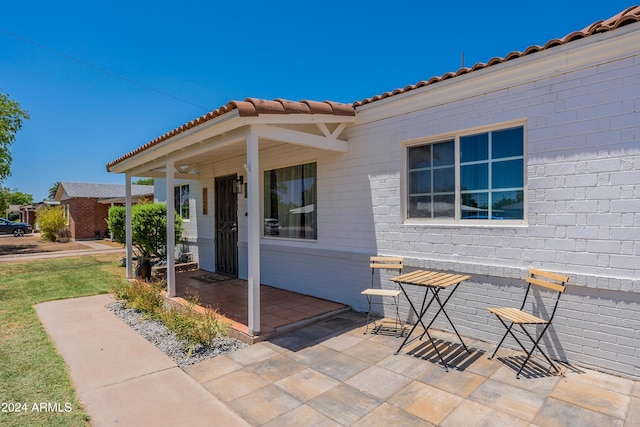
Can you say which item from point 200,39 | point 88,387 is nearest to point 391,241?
point 88,387

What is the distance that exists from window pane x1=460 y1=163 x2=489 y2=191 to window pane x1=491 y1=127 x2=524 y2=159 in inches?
8.6

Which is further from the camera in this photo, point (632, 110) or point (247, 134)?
point (247, 134)

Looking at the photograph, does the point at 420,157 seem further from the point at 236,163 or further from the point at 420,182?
the point at 236,163

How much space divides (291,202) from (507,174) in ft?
13.6

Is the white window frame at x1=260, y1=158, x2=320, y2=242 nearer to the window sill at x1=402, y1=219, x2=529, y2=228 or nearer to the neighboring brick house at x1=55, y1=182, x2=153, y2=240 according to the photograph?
the window sill at x1=402, y1=219, x2=529, y2=228

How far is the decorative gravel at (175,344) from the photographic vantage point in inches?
161

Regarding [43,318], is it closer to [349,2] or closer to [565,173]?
[565,173]

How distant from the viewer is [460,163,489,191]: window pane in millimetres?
4430

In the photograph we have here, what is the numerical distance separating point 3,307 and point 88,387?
4695mm

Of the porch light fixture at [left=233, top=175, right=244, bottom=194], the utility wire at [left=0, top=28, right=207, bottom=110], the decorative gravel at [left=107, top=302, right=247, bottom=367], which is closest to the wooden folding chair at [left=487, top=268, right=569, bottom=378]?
the decorative gravel at [left=107, top=302, right=247, bottom=367]

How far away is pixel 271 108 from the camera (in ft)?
14.1

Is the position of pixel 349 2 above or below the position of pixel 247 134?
above

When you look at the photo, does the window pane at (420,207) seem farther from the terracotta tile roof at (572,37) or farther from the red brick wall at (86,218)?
the red brick wall at (86,218)

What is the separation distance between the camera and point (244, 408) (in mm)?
2988
